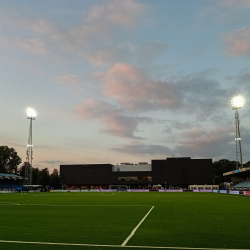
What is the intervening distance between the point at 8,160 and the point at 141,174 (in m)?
74.5

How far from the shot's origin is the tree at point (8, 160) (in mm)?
147375

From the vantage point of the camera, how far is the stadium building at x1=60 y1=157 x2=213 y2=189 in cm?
12431

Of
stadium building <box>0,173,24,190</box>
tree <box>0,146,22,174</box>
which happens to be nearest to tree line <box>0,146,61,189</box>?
tree <box>0,146,22,174</box>

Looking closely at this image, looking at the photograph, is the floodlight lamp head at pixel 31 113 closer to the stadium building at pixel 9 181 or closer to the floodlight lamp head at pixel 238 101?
the stadium building at pixel 9 181

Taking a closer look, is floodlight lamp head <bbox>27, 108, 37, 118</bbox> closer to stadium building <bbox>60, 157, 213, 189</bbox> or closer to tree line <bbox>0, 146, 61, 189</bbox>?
stadium building <bbox>60, 157, 213, 189</bbox>

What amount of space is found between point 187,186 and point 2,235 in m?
123

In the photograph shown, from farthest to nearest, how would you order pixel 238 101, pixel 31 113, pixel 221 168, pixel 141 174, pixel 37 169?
→ 1. pixel 37 169
2. pixel 221 168
3. pixel 141 174
4. pixel 31 113
5. pixel 238 101

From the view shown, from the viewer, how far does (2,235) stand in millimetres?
10227

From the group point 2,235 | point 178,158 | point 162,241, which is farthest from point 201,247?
point 178,158

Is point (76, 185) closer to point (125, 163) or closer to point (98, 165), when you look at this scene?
point (98, 165)

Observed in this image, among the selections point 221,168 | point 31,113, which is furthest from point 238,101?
point 221,168

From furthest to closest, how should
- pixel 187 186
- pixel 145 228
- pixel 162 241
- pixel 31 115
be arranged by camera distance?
pixel 187 186 → pixel 31 115 → pixel 145 228 → pixel 162 241

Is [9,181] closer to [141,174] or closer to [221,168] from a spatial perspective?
[141,174]

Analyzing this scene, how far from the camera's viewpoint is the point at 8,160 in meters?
151
